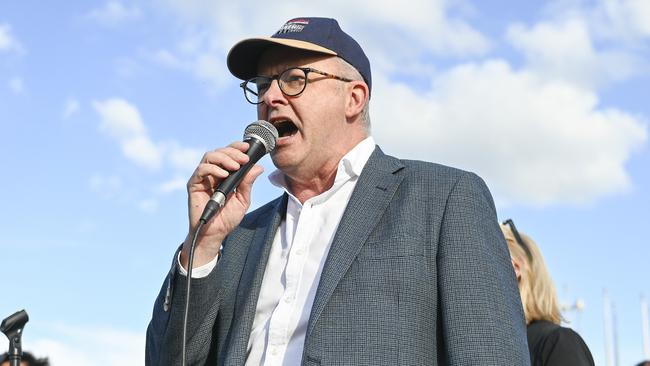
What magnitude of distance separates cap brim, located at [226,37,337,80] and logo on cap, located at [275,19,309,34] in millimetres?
93

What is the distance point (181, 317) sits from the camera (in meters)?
3.72

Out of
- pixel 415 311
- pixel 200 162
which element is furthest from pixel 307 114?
pixel 415 311

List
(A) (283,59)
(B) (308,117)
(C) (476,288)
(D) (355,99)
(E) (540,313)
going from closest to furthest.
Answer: (C) (476,288) → (B) (308,117) → (A) (283,59) → (D) (355,99) → (E) (540,313)

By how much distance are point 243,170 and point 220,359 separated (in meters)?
0.79

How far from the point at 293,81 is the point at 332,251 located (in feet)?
2.81

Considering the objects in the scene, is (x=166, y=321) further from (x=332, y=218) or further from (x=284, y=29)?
(x=284, y=29)

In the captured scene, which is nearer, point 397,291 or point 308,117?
point 397,291

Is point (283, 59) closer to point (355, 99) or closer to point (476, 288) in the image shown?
point (355, 99)

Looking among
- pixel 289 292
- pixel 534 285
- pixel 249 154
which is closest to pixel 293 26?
pixel 249 154

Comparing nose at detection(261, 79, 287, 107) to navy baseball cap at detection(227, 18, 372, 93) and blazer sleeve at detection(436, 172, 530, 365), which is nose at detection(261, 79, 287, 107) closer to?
navy baseball cap at detection(227, 18, 372, 93)

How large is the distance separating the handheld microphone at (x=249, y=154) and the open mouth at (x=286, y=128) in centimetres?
12

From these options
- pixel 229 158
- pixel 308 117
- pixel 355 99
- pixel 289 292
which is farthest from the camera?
pixel 355 99

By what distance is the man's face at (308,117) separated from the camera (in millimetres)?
3924

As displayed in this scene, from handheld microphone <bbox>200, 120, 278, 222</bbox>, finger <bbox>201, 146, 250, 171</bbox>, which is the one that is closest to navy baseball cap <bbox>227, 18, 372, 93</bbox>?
handheld microphone <bbox>200, 120, 278, 222</bbox>
